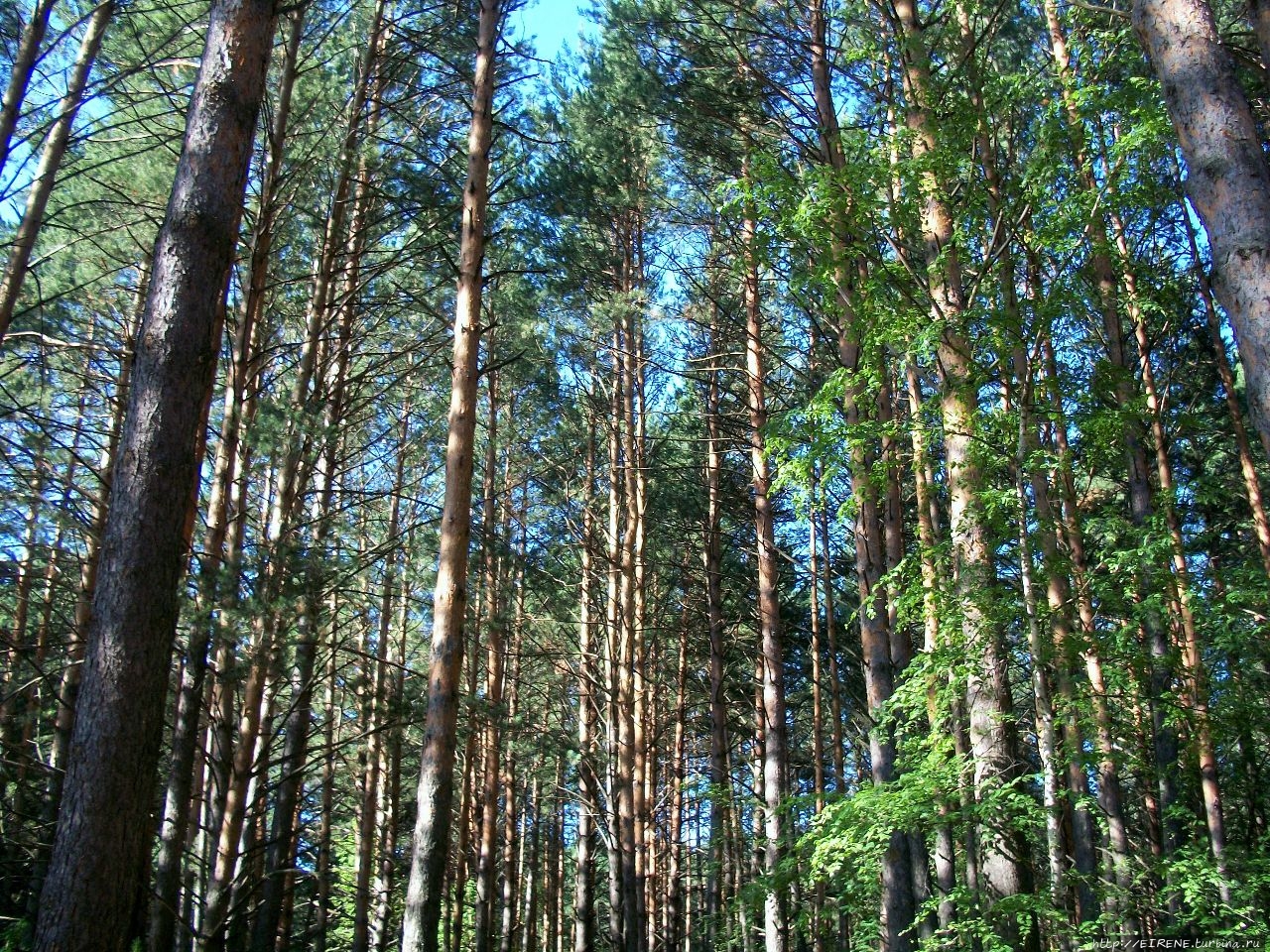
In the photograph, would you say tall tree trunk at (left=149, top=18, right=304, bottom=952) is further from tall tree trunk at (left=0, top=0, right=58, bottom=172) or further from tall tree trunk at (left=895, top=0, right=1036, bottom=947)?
tall tree trunk at (left=895, top=0, right=1036, bottom=947)

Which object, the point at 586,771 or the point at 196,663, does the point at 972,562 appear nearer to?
the point at 196,663

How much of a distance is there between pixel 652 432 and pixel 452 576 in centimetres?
974

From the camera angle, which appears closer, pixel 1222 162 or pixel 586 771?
pixel 1222 162

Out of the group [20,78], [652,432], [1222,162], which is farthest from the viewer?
[652,432]

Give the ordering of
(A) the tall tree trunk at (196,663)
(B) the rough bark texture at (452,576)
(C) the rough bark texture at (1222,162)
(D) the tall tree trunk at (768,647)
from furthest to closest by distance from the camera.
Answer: (D) the tall tree trunk at (768,647) < (B) the rough bark texture at (452,576) < (A) the tall tree trunk at (196,663) < (C) the rough bark texture at (1222,162)

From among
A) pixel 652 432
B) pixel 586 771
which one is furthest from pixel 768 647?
pixel 652 432

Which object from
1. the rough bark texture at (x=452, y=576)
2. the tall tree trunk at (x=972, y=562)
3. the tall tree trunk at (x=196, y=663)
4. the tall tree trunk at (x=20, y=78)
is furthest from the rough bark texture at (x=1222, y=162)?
the tall tree trunk at (x=20, y=78)

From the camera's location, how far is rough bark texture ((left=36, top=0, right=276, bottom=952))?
4004mm

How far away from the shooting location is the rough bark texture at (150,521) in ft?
13.1

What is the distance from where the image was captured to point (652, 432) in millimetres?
16734

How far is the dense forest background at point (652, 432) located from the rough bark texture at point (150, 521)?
0.02m

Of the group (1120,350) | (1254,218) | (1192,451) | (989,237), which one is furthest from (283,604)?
(1192,451)

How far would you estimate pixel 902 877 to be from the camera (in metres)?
9.02

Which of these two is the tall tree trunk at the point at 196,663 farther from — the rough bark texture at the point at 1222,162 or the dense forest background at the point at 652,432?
Answer: the rough bark texture at the point at 1222,162
